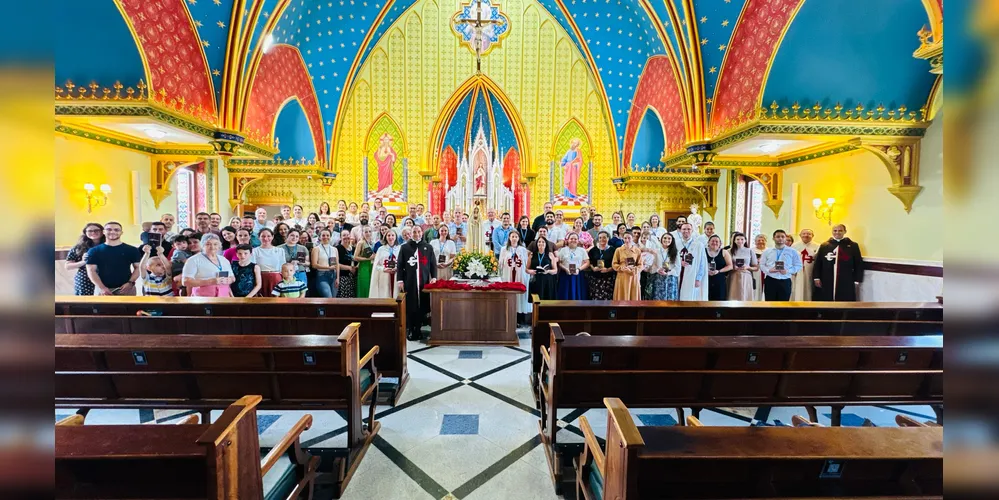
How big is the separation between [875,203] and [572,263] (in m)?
5.39

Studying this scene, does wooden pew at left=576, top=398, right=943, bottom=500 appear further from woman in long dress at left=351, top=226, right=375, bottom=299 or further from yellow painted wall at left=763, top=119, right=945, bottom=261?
yellow painted wall at left=763, top=119, right=945, bottom=261

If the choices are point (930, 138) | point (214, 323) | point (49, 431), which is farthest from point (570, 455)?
point (930, 138)

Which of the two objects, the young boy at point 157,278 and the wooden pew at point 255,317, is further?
the young boy at point 157,278

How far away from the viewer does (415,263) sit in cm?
600

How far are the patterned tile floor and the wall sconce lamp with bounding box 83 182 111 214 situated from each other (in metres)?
5.07

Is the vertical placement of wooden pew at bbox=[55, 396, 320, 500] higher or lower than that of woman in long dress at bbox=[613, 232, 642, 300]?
lower

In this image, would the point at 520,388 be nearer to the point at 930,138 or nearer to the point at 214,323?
the point at 214,323

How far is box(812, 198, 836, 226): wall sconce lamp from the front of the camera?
782 centimetres

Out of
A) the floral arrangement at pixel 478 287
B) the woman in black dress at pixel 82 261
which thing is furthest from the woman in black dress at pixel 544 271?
the woman in black dress at pixel 82 261

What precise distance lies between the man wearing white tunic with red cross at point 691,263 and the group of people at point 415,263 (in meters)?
0.02

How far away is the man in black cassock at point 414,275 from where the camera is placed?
5988mm

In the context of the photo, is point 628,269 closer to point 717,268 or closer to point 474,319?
point 717,268

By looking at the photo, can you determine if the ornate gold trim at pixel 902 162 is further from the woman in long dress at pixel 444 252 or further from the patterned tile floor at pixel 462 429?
the woman in long dress at pixel 444 252

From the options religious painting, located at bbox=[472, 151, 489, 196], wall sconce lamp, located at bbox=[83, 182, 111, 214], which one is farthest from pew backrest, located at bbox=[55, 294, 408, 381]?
religious painting, located at bbox=[472, 151, 489, 196]
